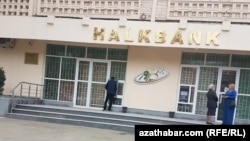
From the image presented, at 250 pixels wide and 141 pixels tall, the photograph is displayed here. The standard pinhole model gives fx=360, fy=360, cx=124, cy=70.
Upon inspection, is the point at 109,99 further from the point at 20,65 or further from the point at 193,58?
the point at 20,65

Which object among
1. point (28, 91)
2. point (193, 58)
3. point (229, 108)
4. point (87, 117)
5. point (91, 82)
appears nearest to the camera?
point (229, 108)

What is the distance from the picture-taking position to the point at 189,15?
13.5m

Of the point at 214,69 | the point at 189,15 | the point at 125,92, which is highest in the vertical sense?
the point at 189,15

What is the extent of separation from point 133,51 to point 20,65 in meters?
5.20

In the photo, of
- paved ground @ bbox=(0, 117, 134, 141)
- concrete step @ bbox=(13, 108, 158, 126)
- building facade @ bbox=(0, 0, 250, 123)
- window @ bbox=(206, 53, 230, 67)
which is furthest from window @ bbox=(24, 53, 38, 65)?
window @ bbox=(206, 53, 230, 67)

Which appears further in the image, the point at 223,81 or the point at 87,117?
the point at 223,81

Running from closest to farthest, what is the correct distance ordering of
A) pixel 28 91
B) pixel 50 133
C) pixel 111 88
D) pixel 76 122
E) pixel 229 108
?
pixel 50 133, pixel 229 108, pixel 76 122, pixel 111 88, pixel 28 91

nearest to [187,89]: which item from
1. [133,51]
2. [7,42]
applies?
[133,51]

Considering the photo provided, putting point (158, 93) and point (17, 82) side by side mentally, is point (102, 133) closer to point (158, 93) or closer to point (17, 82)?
point (158, 93)

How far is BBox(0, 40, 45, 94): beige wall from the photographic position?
15820mm

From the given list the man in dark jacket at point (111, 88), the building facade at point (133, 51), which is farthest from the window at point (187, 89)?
the man in dark jacket at point (111, 88)

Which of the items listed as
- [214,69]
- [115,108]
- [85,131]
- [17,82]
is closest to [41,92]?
[17,82]

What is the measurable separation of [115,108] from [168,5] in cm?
466

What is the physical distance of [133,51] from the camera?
14742mm
